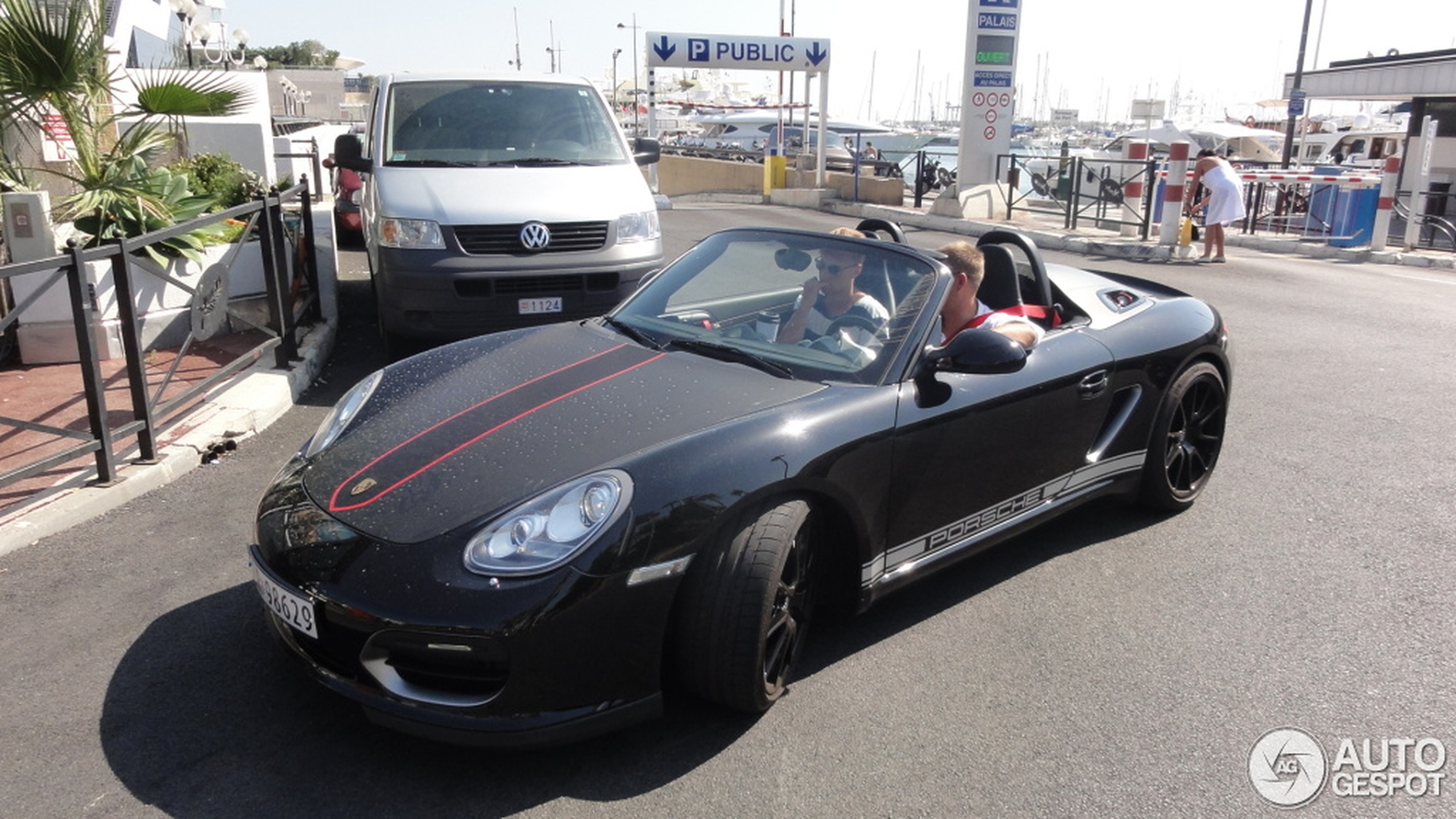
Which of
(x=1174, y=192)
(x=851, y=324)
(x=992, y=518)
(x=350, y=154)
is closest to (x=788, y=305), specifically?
(x=851, y=324)

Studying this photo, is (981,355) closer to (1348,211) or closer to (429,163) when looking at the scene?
(429,163)

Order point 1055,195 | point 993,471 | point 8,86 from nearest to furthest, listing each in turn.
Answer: point 993,471 → point 8,86 → point 1055,195

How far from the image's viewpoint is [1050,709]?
3225 millimetres

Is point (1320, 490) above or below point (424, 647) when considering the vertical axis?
below

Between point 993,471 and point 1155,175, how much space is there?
1415 cm

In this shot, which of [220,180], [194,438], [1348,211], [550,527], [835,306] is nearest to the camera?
[550,527]

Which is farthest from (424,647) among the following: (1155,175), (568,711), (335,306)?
(1155,175)

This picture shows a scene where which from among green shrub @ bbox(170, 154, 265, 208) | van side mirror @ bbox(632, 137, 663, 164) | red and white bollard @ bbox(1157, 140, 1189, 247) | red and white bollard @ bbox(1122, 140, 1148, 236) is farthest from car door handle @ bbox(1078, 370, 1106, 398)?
red and white bollard @ bbox(1122, 140, 1148, 236)

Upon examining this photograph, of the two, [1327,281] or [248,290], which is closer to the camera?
[248,290]

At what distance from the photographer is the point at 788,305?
3.99 meters

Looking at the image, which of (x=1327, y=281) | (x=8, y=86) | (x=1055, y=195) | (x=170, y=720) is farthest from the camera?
(x=1055, y=195)

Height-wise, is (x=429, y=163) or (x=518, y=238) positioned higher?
(x=429, y=163)

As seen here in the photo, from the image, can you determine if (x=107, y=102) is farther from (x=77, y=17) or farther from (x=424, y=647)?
(x=424, y=647)

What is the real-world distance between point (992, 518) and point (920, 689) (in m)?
0.79
